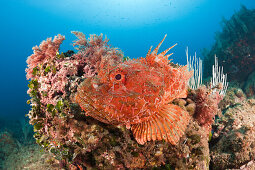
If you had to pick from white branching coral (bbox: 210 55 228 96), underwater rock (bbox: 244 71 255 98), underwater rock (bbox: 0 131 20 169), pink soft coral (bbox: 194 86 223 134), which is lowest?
underwater rock (bbox: 0 131 20 169)

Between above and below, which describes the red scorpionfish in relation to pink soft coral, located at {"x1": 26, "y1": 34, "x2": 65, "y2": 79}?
below

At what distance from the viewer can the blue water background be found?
91.7 metres

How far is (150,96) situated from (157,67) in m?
0.79

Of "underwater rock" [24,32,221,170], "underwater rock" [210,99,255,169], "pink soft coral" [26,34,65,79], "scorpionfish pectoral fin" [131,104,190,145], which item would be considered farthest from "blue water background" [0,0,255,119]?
"underwater rock" [210,99,255,169]

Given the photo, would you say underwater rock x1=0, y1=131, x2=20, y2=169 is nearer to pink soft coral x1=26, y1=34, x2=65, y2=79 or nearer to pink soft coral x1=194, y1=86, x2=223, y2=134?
pink soft coral x1=26, y1=34, x2=65, y2=79

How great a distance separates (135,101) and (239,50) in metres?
15.2

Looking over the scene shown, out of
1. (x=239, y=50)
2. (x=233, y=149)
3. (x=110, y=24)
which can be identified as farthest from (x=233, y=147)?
(x=110, y=24)

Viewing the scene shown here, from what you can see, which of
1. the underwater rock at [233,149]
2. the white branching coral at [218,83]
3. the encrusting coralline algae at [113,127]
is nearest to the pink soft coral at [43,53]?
the encrusting coralline algae at [113,127]

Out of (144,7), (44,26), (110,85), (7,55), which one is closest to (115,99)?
(110,85)

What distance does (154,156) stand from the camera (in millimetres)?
2834

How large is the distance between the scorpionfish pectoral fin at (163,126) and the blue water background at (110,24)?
89333 mm

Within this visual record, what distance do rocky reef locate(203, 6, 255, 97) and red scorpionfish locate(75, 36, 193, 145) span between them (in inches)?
485

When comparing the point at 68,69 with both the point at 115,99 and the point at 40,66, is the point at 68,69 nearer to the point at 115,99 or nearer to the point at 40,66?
the point at 40,66

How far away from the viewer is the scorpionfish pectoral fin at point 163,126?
2.47 m
